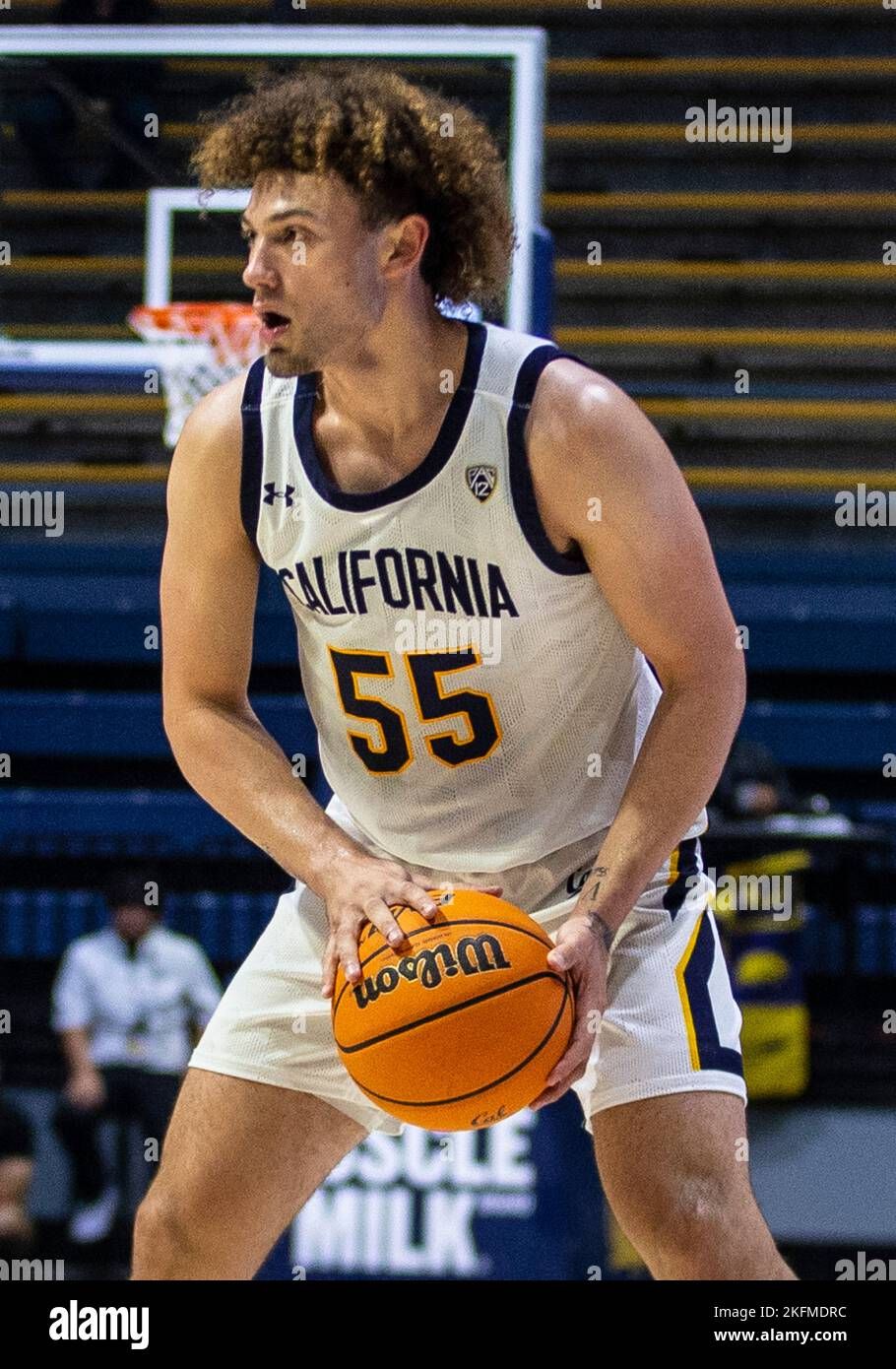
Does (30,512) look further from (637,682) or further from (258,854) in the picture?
(637,682)

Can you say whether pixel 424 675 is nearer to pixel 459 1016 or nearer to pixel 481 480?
pixel 481 480

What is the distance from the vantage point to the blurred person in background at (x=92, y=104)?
6.97m

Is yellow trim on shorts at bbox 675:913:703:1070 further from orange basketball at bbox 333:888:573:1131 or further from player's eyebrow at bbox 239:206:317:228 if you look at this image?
player's eyebrow at bbox 239:206:317:228

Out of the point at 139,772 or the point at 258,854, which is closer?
the point at 258,854

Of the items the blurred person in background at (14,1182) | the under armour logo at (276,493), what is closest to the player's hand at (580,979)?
the under armour logo at (276,493)

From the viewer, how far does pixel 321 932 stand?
2488 mm

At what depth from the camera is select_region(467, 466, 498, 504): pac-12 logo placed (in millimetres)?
2355

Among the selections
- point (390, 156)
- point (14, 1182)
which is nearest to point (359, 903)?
point (390, 156)

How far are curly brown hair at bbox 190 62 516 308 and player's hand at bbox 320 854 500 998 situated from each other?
86 centimetres

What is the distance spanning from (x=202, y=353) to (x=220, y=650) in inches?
126

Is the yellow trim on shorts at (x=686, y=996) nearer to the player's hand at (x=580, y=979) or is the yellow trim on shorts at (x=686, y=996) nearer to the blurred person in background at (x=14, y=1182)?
the player's hand at (x=580, y=979)

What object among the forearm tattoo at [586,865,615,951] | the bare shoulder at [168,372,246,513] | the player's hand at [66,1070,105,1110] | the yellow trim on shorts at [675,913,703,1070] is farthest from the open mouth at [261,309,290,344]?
the player's hand at [66,1070,105,1110]
